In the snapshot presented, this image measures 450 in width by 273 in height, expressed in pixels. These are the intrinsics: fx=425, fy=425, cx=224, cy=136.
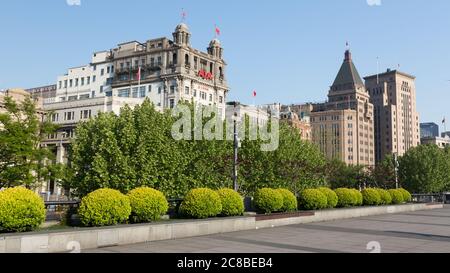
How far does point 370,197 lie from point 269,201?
13.9 meters

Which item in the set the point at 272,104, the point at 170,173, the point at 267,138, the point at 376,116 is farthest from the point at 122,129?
the point at 376,116

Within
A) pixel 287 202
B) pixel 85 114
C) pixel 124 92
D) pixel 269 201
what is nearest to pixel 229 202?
pixel 269 201

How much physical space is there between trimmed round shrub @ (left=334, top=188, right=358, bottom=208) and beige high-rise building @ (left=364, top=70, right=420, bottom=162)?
518ft

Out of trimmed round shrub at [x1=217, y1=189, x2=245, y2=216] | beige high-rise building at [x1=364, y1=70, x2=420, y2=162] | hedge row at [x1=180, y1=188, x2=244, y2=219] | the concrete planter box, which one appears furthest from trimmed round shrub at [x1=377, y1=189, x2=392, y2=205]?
beige high-rise building at [x1=364, y1=70, x2=420, y2=162]

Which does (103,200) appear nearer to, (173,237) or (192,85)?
(173,237)

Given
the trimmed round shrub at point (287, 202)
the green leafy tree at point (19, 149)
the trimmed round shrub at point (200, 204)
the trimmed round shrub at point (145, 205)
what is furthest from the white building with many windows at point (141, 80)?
the trimmed round shrub at point (145, 205)

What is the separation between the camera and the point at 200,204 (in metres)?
19.3

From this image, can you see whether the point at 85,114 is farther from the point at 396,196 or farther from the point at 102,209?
the point at 102,209

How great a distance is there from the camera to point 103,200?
51.8 feet

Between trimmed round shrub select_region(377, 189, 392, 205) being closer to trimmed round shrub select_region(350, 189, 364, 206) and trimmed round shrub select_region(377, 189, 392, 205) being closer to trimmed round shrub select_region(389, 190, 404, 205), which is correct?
trimmed round shrub select_region(389, 190, 404, 205)

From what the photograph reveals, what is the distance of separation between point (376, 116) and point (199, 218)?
179 m

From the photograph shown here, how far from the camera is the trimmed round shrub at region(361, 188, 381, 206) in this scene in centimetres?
3359

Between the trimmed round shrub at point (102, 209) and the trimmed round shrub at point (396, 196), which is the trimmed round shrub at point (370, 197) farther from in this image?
the trimmed round shrub at point (102, 209)

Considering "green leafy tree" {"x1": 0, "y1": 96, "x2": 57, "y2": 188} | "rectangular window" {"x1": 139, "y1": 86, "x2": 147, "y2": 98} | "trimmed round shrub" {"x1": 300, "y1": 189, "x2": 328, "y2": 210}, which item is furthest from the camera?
"rectangular window" {"x1": 139, "y1": 86, "x2": 147, "y2": 98}
